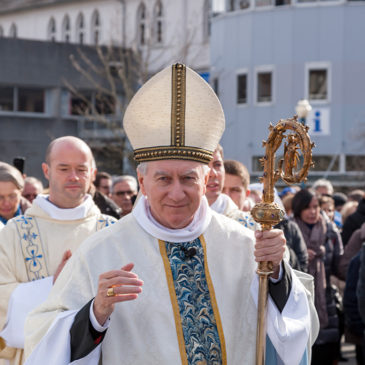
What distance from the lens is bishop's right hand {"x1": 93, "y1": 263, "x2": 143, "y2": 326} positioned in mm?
3314

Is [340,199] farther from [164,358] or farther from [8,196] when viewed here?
[164,358]

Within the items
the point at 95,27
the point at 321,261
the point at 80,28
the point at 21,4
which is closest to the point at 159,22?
the point at 95,27

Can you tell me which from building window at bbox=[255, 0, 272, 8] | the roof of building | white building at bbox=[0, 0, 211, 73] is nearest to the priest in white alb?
white building at bbox=[0, 0, 211, 73]

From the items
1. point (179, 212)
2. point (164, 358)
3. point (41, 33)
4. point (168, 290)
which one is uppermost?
point (41, 33)

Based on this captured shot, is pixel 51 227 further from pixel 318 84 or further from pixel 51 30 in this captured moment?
pixel 51 30

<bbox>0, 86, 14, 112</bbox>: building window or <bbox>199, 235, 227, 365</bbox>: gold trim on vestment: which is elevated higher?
<bbox>0, 86, 14, 112</bbox>: building window

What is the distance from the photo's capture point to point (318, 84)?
27.5m

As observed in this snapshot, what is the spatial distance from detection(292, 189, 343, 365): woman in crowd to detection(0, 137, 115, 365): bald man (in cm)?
269

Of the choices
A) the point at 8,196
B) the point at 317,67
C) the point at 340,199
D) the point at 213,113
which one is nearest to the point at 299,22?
the point at 317,67

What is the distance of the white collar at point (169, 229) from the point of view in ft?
12.7

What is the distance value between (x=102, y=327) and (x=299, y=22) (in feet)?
81.0

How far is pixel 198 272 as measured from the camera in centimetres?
389

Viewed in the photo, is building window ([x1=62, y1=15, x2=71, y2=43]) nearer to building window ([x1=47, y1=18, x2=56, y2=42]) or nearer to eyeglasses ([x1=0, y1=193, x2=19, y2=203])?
building window ([x1=47, y1=18, x2=56, y2=42])

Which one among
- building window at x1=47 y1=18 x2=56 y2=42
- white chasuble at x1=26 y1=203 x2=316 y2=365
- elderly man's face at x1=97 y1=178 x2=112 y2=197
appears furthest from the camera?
building window at x1=47 y1=18 x2=56 y2=42
